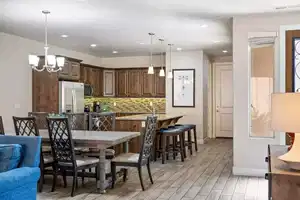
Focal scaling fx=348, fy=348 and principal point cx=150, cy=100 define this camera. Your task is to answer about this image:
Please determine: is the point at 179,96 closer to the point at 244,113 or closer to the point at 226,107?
the point at 226,107

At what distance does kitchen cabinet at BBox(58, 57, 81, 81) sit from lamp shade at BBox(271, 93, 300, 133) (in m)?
6.72

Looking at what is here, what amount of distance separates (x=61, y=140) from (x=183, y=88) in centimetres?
598

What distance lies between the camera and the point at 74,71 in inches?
349

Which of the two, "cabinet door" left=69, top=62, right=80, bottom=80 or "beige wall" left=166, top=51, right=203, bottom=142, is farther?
"beige wall" left=166, top=51, right=203, bottom=142

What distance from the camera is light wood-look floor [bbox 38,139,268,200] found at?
450cm

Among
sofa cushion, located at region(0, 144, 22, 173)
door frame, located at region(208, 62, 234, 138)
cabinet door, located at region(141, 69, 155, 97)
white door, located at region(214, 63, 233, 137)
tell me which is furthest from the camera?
door frame, located at region(208, 62, 234, 138)

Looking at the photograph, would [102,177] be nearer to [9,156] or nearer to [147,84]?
[9,156]

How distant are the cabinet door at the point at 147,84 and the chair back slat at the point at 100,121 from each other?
455 cm

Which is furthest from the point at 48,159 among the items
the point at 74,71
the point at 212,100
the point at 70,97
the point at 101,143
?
the point at 212,100

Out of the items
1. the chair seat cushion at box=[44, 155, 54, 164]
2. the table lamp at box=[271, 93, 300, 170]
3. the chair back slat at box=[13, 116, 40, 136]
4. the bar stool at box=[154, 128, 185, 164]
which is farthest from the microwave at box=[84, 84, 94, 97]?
the table lamp at box=[271, 93, 300, 170]

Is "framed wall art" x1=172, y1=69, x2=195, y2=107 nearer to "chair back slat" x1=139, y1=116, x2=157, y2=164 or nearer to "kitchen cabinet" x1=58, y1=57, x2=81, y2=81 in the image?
"kitchen cabinet" x1=58, y1=57, x2=81, y2=81

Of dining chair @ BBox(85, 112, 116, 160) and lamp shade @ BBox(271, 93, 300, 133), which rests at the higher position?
lamp shade @ BBox(271, 93, 300, 133)

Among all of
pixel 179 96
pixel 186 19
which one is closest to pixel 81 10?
pixel 186 19

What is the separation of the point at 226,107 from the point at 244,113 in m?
5.65
